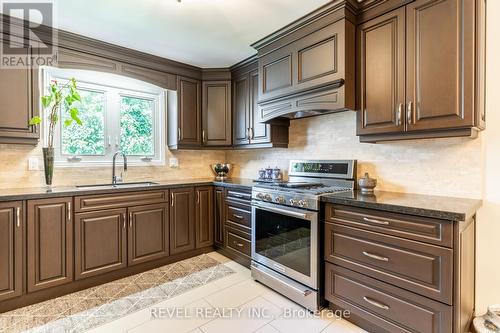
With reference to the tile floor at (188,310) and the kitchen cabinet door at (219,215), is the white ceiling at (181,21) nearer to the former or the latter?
the kitchen cabinet door at (219,215)

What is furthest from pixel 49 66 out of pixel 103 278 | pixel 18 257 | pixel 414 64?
pixel 414 64

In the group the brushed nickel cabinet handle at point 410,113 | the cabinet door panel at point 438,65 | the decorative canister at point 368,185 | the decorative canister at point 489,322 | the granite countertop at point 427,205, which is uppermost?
the cabinet door panel at point 438,65

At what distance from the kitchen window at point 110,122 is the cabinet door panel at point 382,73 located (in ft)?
8.42

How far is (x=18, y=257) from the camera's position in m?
2.08

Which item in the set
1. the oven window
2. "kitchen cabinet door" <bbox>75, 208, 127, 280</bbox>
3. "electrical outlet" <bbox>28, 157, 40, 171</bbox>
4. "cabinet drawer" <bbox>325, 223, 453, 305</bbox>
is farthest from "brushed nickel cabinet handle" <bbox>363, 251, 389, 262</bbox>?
"electrical outlet" <bbox>28, 157, 40, 171</bbox>

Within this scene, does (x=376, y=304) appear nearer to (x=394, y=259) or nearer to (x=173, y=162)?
(x=394, y=259)

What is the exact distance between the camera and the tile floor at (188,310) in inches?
73.6

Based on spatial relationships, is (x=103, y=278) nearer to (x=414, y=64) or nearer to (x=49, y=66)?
(x=49, y=66)

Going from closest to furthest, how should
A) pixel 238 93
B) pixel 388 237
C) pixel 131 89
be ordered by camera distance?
pixel 388 237
pixel 131 89
pixel 238 93

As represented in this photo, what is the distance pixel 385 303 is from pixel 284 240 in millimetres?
905

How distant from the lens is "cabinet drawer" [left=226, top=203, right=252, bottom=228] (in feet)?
9.39

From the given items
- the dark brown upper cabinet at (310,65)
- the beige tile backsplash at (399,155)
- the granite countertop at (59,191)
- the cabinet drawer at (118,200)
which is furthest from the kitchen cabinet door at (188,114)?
the beige tile backsplash at (399,155)

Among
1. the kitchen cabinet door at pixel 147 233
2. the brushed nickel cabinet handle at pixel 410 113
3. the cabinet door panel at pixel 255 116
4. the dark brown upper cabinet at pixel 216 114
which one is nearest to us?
the brushed nickel cabinet handle at pixel 410 113

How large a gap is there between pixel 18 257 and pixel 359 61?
3.19 m
